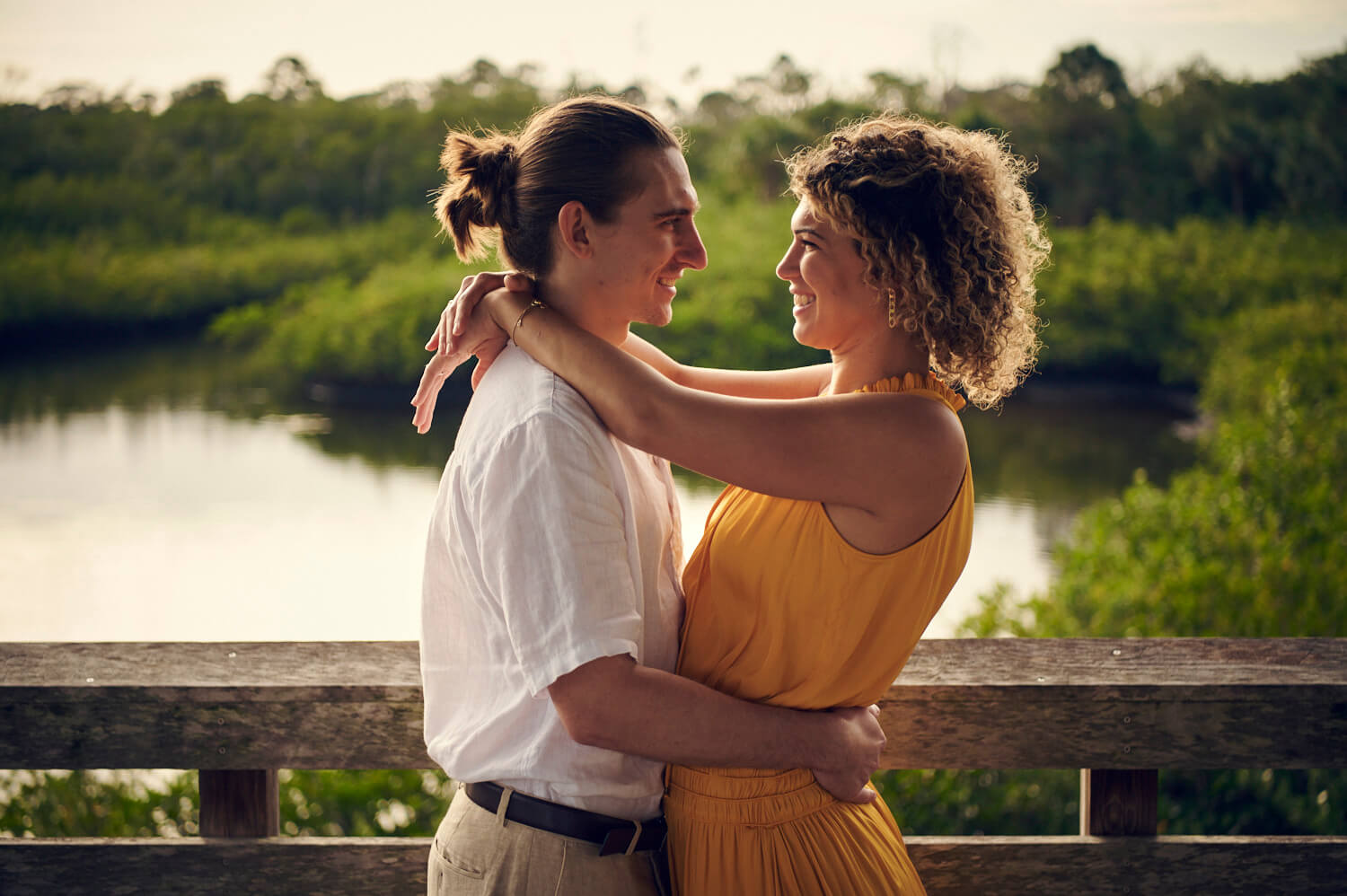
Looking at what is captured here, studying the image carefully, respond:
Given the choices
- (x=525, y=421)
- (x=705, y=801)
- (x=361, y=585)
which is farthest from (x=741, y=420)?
(x=361, y=585)

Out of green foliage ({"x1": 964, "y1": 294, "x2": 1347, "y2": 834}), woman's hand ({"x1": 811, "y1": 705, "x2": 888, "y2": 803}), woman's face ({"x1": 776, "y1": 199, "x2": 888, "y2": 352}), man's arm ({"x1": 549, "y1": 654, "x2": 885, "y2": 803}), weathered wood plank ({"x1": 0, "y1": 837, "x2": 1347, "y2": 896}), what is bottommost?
green foliage ({"x1": 964, "y1": 294, "x2": 1347, "y2": 834})

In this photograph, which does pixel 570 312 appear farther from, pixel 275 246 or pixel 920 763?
pixel 275 246

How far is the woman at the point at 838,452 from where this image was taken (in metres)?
1.02

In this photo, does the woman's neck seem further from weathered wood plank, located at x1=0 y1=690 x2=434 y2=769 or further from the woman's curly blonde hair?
weathered wood plank, located at x1=0 y1=690 x2=434 y2=769

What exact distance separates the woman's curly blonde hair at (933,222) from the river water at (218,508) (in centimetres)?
318

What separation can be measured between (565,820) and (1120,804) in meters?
0.71

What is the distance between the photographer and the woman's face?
112cm

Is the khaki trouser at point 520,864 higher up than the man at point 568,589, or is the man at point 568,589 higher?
the man at point 568,589

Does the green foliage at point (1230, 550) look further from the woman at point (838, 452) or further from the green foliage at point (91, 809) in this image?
the green foliage at point (91, 809)

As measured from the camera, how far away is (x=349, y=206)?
6996 millimetres

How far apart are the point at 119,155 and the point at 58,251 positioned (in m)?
0.72

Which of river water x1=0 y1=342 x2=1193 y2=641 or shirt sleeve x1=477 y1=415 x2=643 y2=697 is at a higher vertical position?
shirt sleeve x1=477 y1=415 x2=643 y2=697

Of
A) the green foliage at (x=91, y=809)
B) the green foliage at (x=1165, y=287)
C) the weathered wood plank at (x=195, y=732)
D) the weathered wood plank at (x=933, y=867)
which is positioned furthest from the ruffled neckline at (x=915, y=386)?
the green foliage at (x=1165, y=287)

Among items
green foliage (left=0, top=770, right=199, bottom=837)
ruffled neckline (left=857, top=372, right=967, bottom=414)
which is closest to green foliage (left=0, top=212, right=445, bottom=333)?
green foliage (left=0, top=770, right=199, bottom=837)
